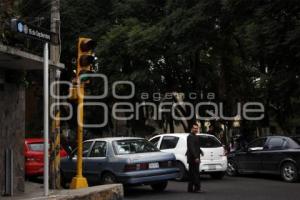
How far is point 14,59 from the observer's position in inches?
423

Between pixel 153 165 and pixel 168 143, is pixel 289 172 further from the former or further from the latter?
pixel 153 165

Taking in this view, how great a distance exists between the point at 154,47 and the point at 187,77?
5332 mm

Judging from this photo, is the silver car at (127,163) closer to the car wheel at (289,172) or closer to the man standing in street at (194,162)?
the man standing in street at (194,162)

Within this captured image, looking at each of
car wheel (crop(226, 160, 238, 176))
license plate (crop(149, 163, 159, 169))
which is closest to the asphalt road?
license plate (crop(149, 163, 159, 169))

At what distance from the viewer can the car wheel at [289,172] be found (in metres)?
17.9

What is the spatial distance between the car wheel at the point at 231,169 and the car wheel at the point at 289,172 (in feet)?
8.91

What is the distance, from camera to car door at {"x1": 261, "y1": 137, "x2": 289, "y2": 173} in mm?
18609

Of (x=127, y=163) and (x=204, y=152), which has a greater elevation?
(x=204, y=152)

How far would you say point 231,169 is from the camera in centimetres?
2119

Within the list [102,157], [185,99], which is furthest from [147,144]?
[185,99]

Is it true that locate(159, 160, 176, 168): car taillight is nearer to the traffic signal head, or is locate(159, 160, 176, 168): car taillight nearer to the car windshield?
the car windshield

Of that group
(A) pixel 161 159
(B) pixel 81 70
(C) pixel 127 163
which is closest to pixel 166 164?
(A) pixel 161 159

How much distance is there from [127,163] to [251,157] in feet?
22.8

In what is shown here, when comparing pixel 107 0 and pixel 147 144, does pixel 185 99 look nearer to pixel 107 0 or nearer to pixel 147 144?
pixel 107 0
